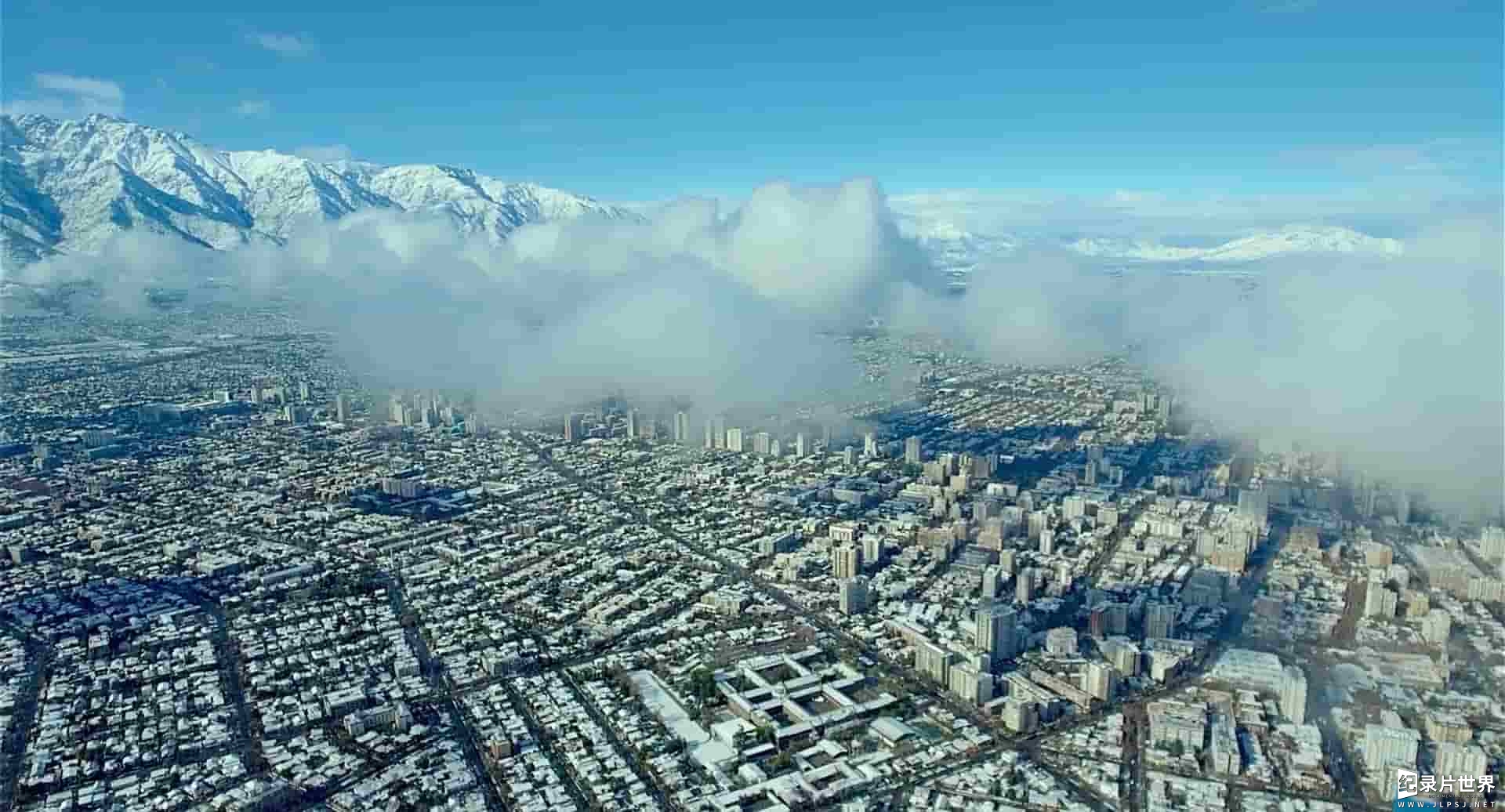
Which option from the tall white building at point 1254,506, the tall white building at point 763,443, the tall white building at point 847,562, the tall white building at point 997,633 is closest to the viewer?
the tall white building at point 997,633

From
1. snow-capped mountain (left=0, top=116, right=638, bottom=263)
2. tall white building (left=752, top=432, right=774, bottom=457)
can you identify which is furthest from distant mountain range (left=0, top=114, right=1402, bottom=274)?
tall white building (left=752, top=432, right=774, bottom=457)

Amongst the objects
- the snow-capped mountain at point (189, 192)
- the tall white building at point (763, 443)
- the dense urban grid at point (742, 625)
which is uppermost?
the snow-capped mountain at point (189, 192)

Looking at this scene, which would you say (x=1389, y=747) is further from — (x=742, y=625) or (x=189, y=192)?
(x=189, y=192)

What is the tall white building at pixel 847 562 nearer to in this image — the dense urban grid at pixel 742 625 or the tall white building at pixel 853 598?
the dense urban grid at pixel 742 625

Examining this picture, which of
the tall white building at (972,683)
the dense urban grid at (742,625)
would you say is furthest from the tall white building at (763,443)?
the tall white building at (972,683)

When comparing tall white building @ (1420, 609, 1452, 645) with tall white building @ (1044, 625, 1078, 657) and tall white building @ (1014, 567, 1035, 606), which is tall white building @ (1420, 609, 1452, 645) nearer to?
tall white building @ (1044, 625, 1078, 657)

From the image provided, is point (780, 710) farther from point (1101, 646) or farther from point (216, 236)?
point (216, 236)
